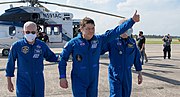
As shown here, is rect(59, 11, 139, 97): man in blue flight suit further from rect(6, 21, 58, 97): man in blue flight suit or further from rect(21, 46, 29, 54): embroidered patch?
rect(21, 46, 29, 54): embroidered patch

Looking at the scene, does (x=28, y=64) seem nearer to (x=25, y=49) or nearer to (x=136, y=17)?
(x=25, y=49)

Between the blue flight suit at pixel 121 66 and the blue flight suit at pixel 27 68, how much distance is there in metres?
1.15

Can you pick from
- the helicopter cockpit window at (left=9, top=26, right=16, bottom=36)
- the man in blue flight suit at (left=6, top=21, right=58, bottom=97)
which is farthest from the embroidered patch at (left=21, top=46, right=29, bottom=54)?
the helicopter cockpit window at (left=9, top=26, right=16, bottom=36)

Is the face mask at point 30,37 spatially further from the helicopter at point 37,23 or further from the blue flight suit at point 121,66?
the helicopter at point 37,23

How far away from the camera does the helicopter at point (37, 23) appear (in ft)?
57.1

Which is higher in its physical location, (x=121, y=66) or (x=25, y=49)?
(x=25, y=49)

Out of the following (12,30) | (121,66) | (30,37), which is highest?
(12,30)

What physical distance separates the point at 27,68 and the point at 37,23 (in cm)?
1438

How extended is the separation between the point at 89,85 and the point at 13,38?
14.9m

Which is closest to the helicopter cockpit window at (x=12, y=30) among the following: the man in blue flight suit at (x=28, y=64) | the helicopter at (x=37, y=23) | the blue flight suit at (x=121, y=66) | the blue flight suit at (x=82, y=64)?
the helicopter at (x=37, y=23)

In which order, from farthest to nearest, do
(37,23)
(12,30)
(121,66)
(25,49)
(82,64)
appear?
(12,30), (37,23), (121,66), (25,49), (82,64)

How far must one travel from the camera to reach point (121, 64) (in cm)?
430

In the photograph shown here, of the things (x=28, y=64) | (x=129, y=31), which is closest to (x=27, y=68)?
(x=28, y=64)

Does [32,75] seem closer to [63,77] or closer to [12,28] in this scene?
[63,77]
